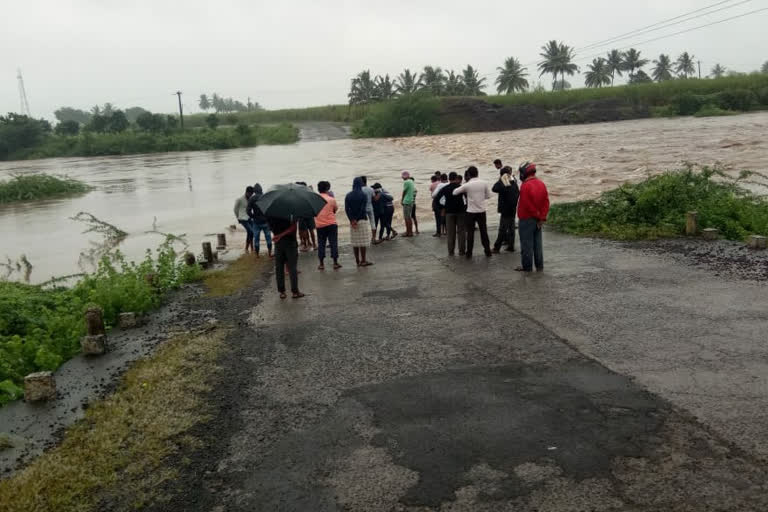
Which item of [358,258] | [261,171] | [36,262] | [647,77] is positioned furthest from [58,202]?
[647,77]

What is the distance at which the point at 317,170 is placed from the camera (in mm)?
42562

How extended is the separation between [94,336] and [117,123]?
262ft

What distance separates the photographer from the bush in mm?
69688

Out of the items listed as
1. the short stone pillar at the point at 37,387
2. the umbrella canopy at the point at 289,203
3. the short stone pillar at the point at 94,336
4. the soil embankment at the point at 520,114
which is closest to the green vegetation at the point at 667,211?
the umbrella canopy at the point at 289,203

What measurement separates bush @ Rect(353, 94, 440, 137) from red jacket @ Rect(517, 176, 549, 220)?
6022cm

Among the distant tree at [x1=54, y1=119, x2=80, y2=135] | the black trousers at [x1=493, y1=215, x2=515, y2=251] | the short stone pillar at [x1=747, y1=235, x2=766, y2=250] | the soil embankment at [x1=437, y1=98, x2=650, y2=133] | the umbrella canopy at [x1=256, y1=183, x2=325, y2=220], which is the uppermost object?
the distant tree at [x1=54, y1=119, x2=80, y2=135]

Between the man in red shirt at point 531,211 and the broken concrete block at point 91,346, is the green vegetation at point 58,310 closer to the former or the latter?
the broken concrete block at point 91,346

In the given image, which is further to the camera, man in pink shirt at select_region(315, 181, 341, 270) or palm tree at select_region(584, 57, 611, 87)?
palm tree at select_region(584, 57, 611, 87)

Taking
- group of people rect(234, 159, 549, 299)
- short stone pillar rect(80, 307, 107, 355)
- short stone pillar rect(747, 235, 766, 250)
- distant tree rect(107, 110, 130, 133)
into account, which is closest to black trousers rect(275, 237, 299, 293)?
group of people rect(234, 159, 549, 299)

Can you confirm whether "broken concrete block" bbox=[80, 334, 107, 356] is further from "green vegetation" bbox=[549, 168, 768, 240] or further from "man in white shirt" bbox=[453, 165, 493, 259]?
"green vegetation" bbox=[549, 168, 768, 240]

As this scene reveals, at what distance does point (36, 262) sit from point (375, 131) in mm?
55766

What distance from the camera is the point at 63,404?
643 centimetres

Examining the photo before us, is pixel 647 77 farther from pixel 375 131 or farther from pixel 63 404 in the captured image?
pixel 63 404

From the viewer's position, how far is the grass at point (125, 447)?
4.45m
